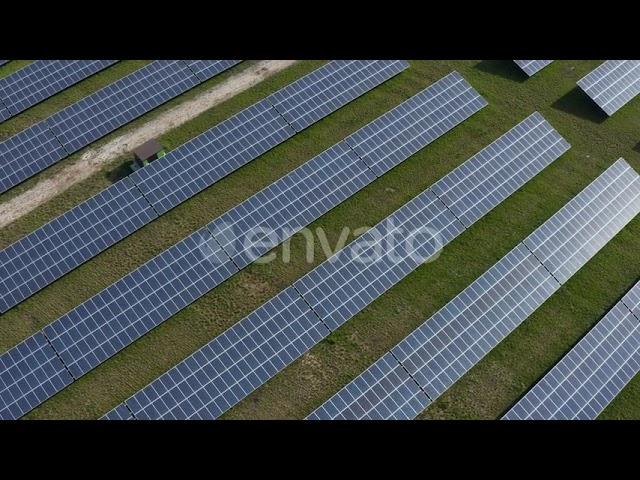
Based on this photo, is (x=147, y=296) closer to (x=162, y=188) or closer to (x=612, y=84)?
(x=162, y=188)

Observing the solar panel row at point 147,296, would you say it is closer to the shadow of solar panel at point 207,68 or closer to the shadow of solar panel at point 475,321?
the shadow of solar panel at point 475,321

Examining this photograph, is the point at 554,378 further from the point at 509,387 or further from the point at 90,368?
the point at 90,368

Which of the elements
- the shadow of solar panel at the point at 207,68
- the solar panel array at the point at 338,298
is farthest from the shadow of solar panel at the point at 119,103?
the solar panel array at the point at 338,298

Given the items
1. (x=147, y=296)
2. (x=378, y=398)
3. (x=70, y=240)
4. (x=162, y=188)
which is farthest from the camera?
(x=162, y=188)

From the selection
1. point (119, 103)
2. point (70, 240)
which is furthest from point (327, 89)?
point (70, 240)

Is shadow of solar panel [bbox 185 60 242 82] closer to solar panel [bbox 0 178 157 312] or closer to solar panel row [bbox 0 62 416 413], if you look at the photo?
solar panel [bbox 0 178 157 312]
